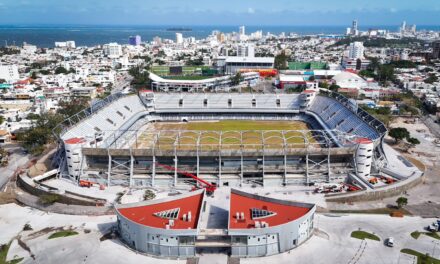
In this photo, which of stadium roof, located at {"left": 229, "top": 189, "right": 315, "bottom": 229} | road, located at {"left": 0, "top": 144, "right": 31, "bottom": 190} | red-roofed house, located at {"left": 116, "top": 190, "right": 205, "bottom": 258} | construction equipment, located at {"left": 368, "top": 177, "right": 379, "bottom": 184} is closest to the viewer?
red-roofed house, located at {"left": 116, "top": 190, "right": 205, "bottom": 258}

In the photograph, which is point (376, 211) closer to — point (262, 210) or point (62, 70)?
point (262, 210)

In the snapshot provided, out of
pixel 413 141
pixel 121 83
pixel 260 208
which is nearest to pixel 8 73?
pixel 121 83

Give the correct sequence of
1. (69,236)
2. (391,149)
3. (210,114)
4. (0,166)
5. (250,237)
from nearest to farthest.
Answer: (250,237) < (69,236) < (0,166) < (391,149) < (210,114)

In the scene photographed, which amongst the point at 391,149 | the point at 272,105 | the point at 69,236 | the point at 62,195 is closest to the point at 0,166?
the point at 62,195

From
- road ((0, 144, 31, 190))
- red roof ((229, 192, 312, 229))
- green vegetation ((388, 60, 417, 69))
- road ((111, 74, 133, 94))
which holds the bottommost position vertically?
road ((0, 144, 31, 190))

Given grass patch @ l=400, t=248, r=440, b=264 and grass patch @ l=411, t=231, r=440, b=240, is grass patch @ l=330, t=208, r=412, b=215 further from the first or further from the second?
grass patch @ l=400, t=248, r=440, b=264

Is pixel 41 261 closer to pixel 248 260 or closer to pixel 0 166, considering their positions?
pixel 248 260

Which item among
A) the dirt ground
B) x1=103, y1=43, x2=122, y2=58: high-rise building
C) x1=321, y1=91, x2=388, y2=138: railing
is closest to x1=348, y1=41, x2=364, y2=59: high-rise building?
x1=103, y1=43, x2=122, y2=58: high-rise building
